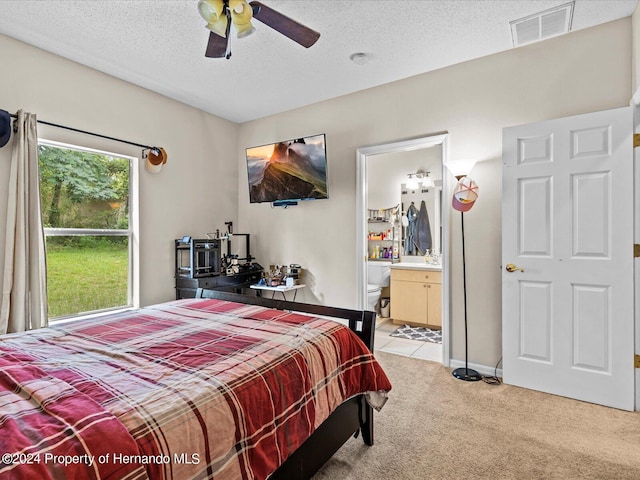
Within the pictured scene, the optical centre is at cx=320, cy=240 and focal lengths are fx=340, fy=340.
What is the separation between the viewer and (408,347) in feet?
12.5

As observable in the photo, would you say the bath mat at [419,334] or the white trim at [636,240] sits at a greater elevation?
the white trim at [636,240]

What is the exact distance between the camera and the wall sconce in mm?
4988

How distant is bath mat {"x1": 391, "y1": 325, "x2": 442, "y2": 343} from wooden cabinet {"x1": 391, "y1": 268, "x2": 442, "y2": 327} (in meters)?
0.08

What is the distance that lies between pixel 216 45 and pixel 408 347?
3371 mm

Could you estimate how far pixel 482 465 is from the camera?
182cm

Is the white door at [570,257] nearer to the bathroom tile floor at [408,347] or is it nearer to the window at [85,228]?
the bathroom tile floor at [408,347]

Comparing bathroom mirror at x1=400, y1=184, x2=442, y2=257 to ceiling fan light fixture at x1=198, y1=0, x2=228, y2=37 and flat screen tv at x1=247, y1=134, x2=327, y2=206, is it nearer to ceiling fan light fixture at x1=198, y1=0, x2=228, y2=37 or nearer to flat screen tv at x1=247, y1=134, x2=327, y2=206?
flat screen tv at x1=247, y1=134, x2=327, y2=206

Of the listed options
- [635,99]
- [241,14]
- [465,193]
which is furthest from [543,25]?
[241,14]

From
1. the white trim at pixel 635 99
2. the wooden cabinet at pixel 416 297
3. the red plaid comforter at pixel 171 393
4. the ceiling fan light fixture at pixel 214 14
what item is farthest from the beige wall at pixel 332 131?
the ceiling fan light fixture at pixel 214 14

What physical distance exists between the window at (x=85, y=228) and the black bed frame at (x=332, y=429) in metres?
2.05

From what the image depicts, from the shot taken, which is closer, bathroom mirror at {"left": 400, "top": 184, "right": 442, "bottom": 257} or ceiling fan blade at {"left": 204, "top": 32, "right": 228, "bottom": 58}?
ceiling fan blade at {"left": 204, "top": 32, "right": 228, "bottom": 58}

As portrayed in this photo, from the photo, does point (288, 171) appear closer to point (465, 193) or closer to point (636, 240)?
point (465, 193)

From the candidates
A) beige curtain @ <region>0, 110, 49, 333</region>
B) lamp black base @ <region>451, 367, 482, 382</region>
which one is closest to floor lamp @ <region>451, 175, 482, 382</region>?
lamp black base @ <region>451, 367, 482, 382</region>

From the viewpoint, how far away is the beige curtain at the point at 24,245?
8.32 ft
